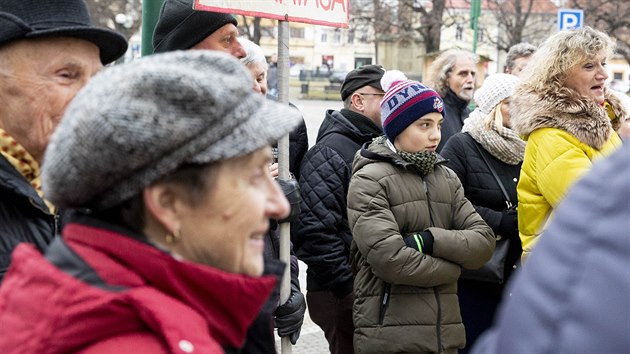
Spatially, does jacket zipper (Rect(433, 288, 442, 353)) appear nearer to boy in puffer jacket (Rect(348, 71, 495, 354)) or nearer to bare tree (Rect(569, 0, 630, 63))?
boy in puffer jacket (Rect(348, 71, 495, 354))

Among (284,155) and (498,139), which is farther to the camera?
(498,139)

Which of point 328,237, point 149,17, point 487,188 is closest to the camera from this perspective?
point 149,17

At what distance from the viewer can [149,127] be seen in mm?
1435

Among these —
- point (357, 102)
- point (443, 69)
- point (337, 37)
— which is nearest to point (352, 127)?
point (357, 102)

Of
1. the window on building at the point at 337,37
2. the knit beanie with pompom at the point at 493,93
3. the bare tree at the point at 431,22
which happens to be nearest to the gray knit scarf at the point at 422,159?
the knit beanie with pompom at the point at 493,93

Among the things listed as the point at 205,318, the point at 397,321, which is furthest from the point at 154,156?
the point at 397,321

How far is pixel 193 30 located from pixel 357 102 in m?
1.82

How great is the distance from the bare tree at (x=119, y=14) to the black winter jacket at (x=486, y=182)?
21834 mm

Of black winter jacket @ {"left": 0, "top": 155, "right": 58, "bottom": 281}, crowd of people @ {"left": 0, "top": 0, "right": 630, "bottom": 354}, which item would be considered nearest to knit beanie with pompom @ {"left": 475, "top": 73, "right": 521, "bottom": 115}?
crowd of people @ {"left": 0, "top": 0, "right": 630, "bottom": 354}

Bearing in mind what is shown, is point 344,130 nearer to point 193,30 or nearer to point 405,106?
point 405,106

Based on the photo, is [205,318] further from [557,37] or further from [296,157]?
[296,157]

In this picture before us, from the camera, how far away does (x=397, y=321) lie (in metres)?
3.84

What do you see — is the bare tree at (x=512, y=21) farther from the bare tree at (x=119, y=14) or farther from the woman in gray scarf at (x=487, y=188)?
the woman in gray scarf at (x=487, y=188)

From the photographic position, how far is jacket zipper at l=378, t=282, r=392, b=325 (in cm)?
389
